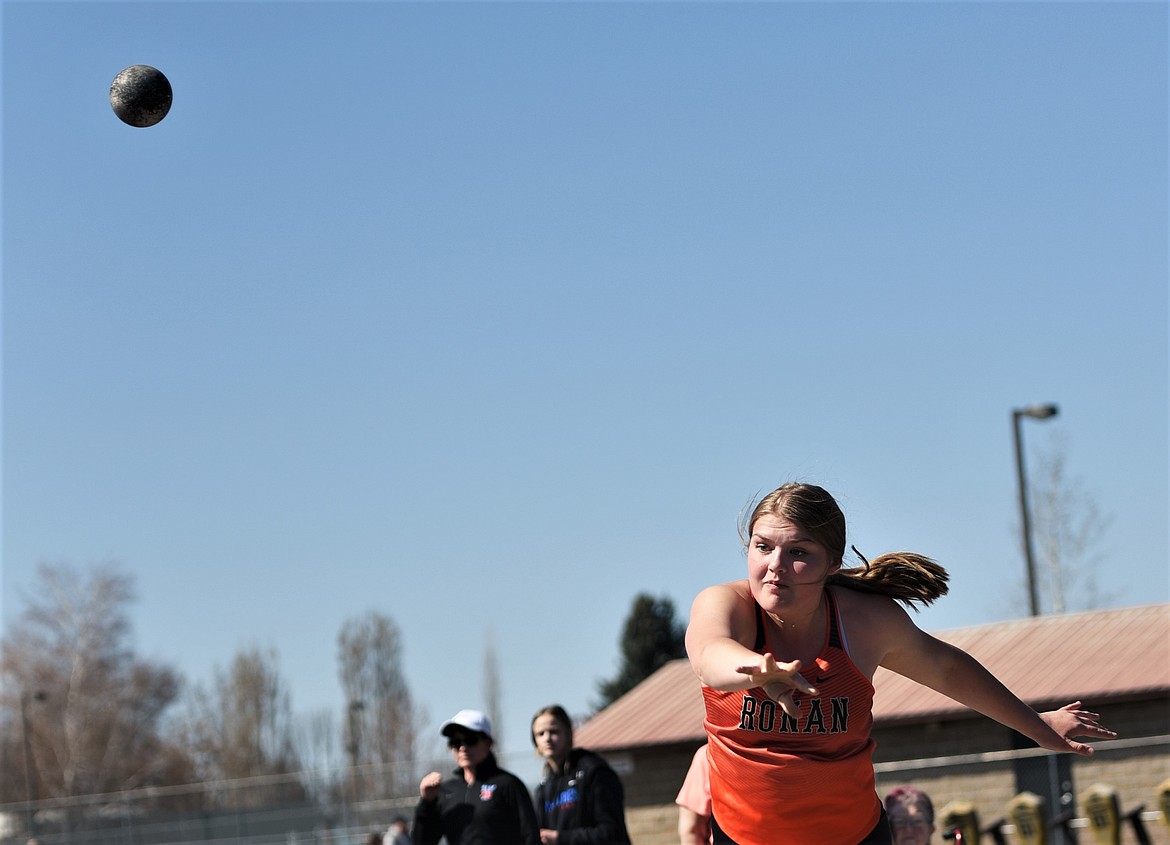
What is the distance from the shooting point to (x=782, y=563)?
14.8ft

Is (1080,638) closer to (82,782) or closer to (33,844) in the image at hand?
(33,844)

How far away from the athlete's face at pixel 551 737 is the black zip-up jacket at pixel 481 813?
345mm

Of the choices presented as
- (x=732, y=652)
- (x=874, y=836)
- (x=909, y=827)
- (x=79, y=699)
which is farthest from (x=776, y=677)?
(x=79, y=699)

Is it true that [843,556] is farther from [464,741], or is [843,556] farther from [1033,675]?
[1033,675]

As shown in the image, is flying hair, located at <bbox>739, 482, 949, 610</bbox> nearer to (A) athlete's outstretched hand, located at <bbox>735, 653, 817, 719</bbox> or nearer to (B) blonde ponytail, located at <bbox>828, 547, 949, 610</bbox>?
(B) blonde ponytail, located at <bbox>828, 547, 949, 610</bbox>

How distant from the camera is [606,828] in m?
8.93

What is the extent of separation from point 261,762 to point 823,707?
62.0 meters

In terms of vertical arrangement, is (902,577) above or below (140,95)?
below

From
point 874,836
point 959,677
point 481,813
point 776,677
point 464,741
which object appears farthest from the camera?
point 464,741

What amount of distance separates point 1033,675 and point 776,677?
21040 millimetres

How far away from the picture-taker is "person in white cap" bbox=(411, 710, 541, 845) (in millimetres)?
8656

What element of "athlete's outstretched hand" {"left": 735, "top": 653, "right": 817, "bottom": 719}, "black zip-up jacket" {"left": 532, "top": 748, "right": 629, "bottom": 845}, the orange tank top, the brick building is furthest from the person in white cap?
the brick building

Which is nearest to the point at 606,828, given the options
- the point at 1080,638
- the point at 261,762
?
the point at 1080,638

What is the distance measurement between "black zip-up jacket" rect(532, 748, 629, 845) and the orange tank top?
4.18 m
